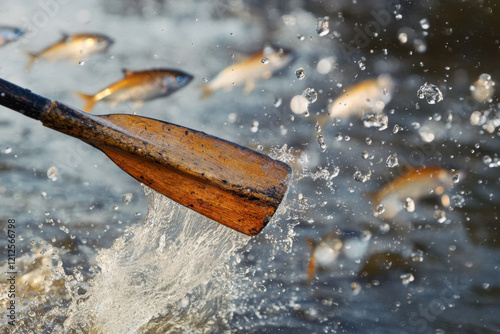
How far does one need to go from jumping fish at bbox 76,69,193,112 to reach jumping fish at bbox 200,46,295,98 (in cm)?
24

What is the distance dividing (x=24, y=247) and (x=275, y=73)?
6.15ft

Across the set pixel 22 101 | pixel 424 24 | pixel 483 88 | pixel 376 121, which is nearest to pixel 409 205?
pixel 376 121

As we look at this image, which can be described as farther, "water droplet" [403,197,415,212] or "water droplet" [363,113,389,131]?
"water droplet" [363,113,389,131]

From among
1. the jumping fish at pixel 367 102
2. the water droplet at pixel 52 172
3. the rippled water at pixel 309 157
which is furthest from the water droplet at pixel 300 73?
the water droplet at pixel 52 172

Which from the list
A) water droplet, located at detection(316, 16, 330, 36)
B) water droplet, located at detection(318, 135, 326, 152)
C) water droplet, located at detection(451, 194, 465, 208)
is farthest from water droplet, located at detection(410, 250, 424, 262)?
water droplet, located at detection(316, 16, 330, 36)

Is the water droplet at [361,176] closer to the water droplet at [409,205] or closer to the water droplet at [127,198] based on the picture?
the water droplet at [409,205]

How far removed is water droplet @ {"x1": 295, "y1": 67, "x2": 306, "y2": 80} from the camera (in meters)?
3.06

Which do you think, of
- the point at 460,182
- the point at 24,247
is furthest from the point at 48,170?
the point at 460,182

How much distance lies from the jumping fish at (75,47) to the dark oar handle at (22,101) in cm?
134

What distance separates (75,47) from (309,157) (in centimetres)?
156

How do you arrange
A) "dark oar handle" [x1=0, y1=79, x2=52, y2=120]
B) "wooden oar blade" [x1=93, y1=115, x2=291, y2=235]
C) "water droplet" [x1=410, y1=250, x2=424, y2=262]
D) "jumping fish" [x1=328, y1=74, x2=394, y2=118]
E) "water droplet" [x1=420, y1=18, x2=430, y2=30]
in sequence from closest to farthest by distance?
1. "dark oar handle" [x1=0, y1=79, x2=52, y2=120]
2. "wooden oar blade" [x1=93, y1=115, x2=291, y2=235]
3. "water droplet" [x1=410, y1=250, x2=424, y2=262]
4. "jumping fish" [x1=328, y1=74, x2=394, y2=118]
5. "water droplet" [x1=420, y1=18, x2=430, y2=30]

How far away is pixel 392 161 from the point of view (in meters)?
2.93

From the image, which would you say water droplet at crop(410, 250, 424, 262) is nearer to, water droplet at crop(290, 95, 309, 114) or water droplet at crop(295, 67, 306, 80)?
water droplet at crop(290, 95, 309, 114)

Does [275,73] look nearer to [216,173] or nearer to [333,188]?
[333,188]
